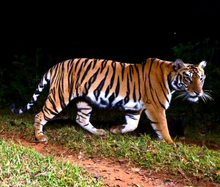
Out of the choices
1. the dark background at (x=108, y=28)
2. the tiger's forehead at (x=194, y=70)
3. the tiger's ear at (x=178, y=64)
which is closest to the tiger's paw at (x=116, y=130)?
the tiger's ear at (x=178, y=64)

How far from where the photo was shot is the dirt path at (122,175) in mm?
3363

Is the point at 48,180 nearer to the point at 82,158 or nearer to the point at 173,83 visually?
the point at 82,158

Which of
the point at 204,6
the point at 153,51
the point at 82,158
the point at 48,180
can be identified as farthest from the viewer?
the point at 153,51

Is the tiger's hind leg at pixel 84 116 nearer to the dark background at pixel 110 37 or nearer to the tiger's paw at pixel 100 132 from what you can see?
the tiger's paw at pixel 100 132

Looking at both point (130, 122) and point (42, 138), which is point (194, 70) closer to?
point (130, 122)

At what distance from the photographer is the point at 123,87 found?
183 inches

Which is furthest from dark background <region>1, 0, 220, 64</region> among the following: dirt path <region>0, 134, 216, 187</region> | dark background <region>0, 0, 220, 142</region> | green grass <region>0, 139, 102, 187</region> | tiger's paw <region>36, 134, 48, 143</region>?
green grass <region>0, 139, 102, 187</region>

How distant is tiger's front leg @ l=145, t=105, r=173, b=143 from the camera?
4.43 meters

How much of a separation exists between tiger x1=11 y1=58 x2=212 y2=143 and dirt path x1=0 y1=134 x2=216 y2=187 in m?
0.83

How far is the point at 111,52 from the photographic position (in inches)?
362

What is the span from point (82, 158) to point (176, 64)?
187cm

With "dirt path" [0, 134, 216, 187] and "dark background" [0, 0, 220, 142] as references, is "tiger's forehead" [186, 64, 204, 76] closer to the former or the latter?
"dirt path" [0, 134, 216, 187]

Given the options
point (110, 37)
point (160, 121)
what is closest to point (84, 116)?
point (160, 121)

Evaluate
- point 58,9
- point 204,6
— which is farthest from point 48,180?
point 58,9
